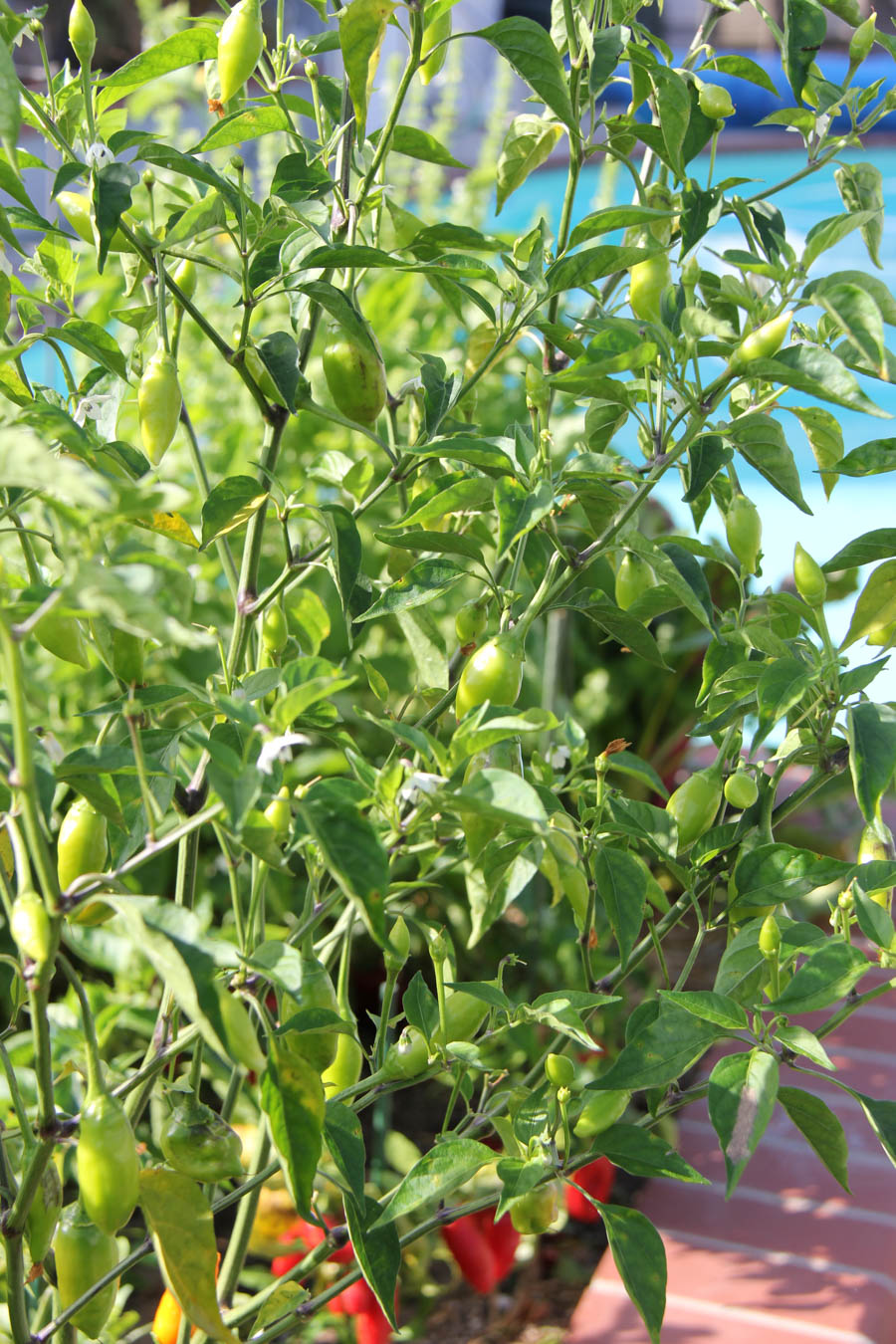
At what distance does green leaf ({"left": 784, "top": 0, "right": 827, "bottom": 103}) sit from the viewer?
54 centimetres

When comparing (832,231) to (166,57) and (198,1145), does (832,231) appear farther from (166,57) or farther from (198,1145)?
(198,1145)

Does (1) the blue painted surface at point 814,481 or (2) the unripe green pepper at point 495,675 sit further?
(1) the blue painted surface at point 814,481

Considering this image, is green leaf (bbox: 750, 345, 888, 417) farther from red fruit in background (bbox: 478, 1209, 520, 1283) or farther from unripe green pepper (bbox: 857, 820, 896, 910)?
red fruit in background (bbox: 478, 1209, 520, 1283)

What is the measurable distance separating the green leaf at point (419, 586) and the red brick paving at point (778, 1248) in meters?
0.74

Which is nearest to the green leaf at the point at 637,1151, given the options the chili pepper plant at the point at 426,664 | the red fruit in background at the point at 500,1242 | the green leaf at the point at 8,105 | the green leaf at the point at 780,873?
the chili pepper plant at the point at 426,664

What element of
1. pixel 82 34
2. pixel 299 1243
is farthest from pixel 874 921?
pixel 299 1243

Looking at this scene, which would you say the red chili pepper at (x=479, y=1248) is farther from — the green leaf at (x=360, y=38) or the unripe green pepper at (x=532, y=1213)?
the green leaf at (x=360, y=38)

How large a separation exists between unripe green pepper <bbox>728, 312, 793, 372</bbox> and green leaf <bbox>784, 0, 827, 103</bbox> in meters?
0.15

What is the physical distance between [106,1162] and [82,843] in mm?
130

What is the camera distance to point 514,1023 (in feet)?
1.72

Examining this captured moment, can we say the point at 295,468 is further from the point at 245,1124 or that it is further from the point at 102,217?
the point at 102,217

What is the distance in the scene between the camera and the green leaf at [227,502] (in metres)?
0.53

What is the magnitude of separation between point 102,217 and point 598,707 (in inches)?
51.2

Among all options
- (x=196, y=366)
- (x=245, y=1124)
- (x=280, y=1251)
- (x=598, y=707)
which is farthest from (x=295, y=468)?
(x=280, y=1251)
